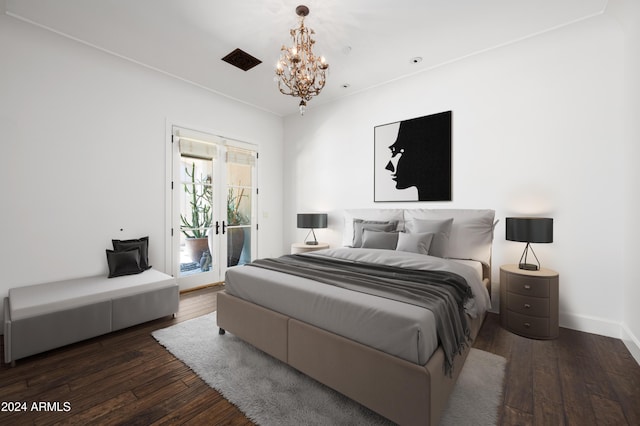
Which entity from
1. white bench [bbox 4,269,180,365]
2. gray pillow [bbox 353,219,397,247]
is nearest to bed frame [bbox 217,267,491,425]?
white bench [bbox 4,269,180,365]

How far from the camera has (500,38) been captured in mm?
2895

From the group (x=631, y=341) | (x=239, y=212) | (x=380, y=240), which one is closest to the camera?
(x=631, y=341)

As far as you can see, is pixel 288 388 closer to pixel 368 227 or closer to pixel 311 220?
pixel 368 227

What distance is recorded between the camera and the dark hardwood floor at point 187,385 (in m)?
1.57

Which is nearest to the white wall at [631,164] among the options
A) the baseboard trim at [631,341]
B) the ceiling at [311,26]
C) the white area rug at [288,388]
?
the baseboard trim at [631,341]

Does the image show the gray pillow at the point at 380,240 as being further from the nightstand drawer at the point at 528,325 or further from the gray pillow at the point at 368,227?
the nightstand drawer at the point at 528,325

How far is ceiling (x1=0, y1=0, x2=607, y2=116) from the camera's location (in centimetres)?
243

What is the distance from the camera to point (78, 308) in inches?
92.8

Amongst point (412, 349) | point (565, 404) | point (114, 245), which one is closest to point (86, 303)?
point (114, 245)

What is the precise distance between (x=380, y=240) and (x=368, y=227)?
1.02 feet

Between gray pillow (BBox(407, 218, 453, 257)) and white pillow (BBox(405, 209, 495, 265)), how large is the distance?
0.09 meters

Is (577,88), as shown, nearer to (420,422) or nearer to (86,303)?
(420,422)

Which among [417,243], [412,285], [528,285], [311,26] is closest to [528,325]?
[528,285]

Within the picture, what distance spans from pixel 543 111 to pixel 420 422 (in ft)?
10.3
